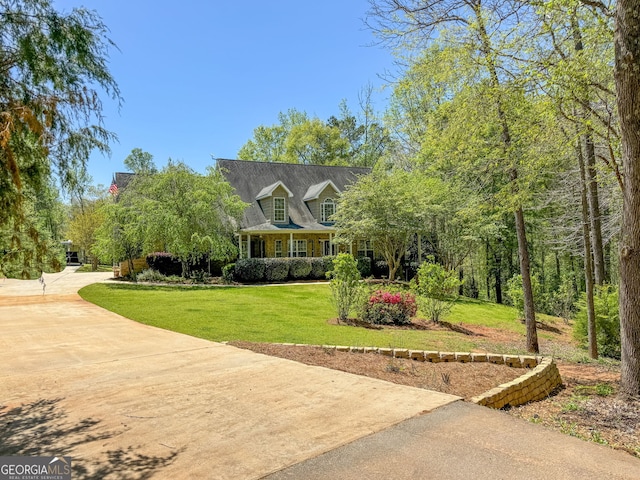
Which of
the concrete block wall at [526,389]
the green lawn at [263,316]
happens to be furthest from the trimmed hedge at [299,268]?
the concrete block wall at [526,389]

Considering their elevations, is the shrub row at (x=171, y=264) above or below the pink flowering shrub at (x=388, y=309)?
above

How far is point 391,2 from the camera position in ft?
25.1

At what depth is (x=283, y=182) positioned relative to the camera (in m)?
28.1

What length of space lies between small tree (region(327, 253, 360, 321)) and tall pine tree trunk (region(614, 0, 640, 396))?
6808 mm

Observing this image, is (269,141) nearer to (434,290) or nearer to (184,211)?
(184,211)

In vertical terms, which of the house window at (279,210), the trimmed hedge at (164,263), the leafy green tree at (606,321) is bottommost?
the leafy green tree at (606,321)

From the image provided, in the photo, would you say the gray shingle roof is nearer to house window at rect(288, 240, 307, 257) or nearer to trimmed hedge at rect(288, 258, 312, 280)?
house window at rect(288, 240, 307, 257)

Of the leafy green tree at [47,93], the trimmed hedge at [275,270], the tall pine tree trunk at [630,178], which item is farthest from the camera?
the trimmed hedge at [275,270]

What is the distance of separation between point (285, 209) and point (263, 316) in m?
15.0

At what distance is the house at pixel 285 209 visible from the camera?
82.6 ft

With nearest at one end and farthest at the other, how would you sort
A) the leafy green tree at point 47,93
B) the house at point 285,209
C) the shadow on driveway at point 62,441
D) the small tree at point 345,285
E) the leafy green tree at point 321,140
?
the shadow on driveway at point 62,441 < the leafy green tree at point 47,93 < the small tree at point 345,285 < the house at point 285,209 < the leafy green tree at point 321,140

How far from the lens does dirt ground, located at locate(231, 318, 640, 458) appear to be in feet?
14.6

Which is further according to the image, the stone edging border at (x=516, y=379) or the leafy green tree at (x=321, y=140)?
the leafy green tree at (x=321, y=140)

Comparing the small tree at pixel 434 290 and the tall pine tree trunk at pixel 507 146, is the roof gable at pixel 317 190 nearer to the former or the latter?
the small tree at pixel 434 290
